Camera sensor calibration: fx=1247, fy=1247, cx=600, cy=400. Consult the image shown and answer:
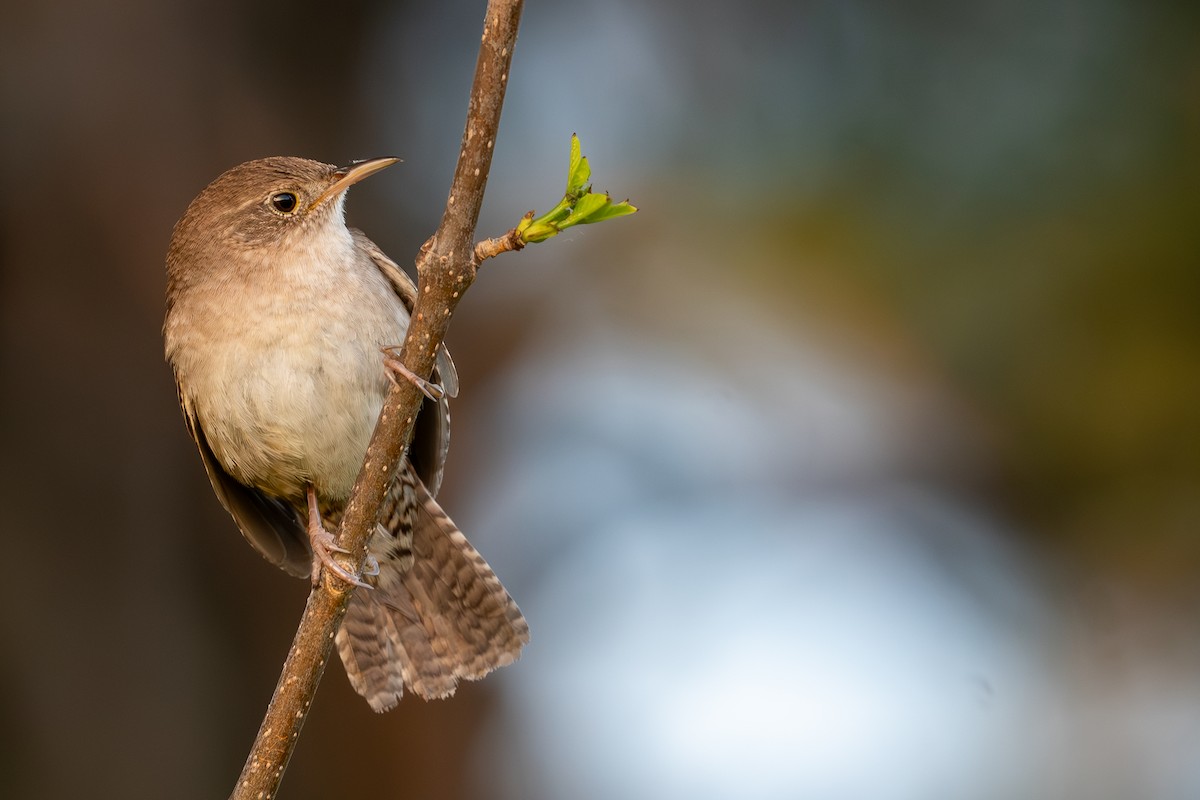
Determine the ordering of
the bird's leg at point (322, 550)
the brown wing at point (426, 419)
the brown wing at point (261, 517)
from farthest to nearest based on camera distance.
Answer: the brown wing at point (261, 517) → the brown wing at point (426, 419) → the bird's leg at point (322, 550)

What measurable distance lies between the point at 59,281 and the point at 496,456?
205cm

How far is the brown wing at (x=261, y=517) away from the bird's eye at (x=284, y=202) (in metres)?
0.57

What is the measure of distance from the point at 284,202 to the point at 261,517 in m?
0.93

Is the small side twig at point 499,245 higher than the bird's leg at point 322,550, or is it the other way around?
the small side twig at point 499,245

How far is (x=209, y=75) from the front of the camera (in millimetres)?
5629

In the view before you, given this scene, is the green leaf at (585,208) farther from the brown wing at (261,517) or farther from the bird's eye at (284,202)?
the brown wing at (261,517)

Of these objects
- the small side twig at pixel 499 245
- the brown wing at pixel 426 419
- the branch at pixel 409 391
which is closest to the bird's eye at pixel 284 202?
the brown wing at pixel 426 419

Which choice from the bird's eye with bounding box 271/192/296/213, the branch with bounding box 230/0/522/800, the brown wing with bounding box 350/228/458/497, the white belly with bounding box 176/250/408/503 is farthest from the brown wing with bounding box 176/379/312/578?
the branch with bounding box 230/0/522/800

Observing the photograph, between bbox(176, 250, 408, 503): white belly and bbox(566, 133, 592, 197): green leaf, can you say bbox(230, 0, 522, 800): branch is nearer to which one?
bbox(566, 133, 592, 197): green leaf

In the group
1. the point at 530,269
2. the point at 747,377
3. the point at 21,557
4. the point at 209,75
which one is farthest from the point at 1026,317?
the point at 21,557

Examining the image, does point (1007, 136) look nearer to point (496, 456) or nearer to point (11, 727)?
point (496, 456)

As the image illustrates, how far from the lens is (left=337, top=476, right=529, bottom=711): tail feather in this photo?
3553mm

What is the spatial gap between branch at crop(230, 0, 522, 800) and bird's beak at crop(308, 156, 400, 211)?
118 cm

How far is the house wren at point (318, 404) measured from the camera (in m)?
3.13
